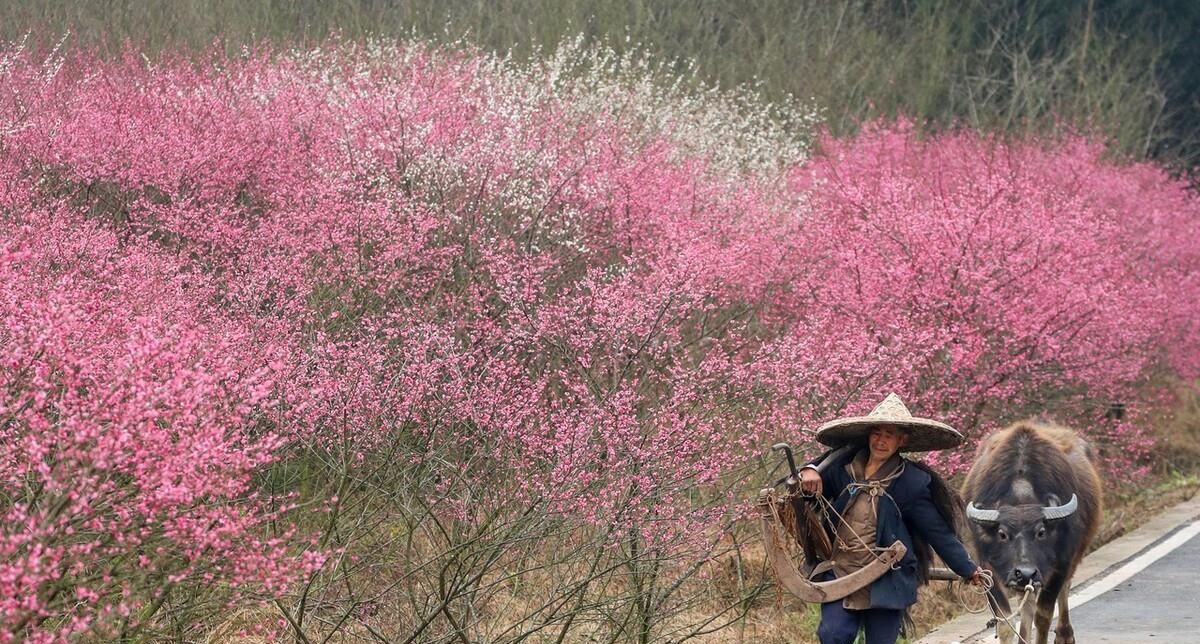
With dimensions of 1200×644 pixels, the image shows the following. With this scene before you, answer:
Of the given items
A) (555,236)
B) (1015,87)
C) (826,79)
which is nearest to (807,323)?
(555,236)

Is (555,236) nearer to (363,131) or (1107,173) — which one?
(363,131)

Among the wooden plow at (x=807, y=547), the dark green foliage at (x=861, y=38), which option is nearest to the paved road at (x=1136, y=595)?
the wooden plow at (x=807, y=547)

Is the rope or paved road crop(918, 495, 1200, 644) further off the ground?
the rope

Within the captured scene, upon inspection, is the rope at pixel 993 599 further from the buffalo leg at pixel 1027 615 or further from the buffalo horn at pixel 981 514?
the buffalo horn at pixel 981 514

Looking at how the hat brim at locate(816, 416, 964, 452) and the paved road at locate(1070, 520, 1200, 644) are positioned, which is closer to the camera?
the hat brim at locate(816, 416, 964, 452)

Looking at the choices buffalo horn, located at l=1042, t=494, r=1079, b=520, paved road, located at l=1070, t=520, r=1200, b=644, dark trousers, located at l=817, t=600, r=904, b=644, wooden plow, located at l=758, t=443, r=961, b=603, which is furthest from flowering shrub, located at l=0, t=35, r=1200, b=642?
paved road, located at l=1070, t=520, r=1200, b=644

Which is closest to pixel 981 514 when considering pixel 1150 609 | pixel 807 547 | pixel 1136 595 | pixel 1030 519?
pixel 1030 519

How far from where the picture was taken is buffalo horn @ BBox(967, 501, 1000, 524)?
10281 mm

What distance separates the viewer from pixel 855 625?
8148mm

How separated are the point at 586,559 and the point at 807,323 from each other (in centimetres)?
641

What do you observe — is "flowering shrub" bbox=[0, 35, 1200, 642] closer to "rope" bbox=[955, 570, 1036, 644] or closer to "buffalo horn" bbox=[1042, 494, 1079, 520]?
"rope" bbox=[955, 570, 1036, 644]

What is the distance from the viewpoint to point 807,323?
16.6 m

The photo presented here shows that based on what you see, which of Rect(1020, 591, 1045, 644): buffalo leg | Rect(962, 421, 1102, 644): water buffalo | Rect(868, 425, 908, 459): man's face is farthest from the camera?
Rect(1020, 591, 1045, 644): buffalo leg

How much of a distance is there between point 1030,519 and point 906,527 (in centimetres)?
238
